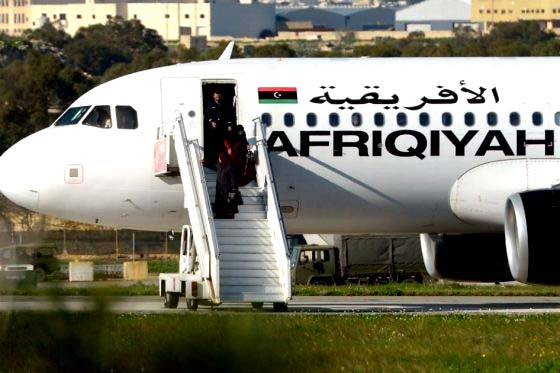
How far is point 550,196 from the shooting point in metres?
32.5

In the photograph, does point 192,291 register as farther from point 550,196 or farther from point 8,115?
point 8,115

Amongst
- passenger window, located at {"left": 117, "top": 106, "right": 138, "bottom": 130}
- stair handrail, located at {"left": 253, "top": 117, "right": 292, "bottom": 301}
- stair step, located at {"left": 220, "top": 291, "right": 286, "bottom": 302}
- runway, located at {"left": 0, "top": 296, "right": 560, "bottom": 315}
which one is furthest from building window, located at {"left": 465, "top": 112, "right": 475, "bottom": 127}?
passenger window, located at {"left": 117, "top": 106, "right": 138, "bottom": 130}

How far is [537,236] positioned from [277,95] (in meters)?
6.05

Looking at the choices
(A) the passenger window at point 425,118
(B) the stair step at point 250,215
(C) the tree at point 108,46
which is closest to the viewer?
(B) the stair step at point 250,215

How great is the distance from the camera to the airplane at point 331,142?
34469 millimetres

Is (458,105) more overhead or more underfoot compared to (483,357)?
more overhead

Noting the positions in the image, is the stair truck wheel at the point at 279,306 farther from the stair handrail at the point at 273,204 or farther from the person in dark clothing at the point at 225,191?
the person in dark clothing at the point at 225,191

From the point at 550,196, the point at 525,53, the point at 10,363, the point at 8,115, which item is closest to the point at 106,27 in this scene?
the point at 525,53

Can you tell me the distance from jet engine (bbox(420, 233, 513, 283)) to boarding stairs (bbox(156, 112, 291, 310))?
5585 mm

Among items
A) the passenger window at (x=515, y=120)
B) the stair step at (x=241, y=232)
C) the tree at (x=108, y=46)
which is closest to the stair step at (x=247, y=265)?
the stair step at (x=241, y=232)

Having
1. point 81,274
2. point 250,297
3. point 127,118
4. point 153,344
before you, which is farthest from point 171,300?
point 153,344

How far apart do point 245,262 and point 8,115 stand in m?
82.3

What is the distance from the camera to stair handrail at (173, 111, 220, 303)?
3091 cm

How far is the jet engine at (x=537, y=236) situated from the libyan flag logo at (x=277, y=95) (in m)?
5.00
